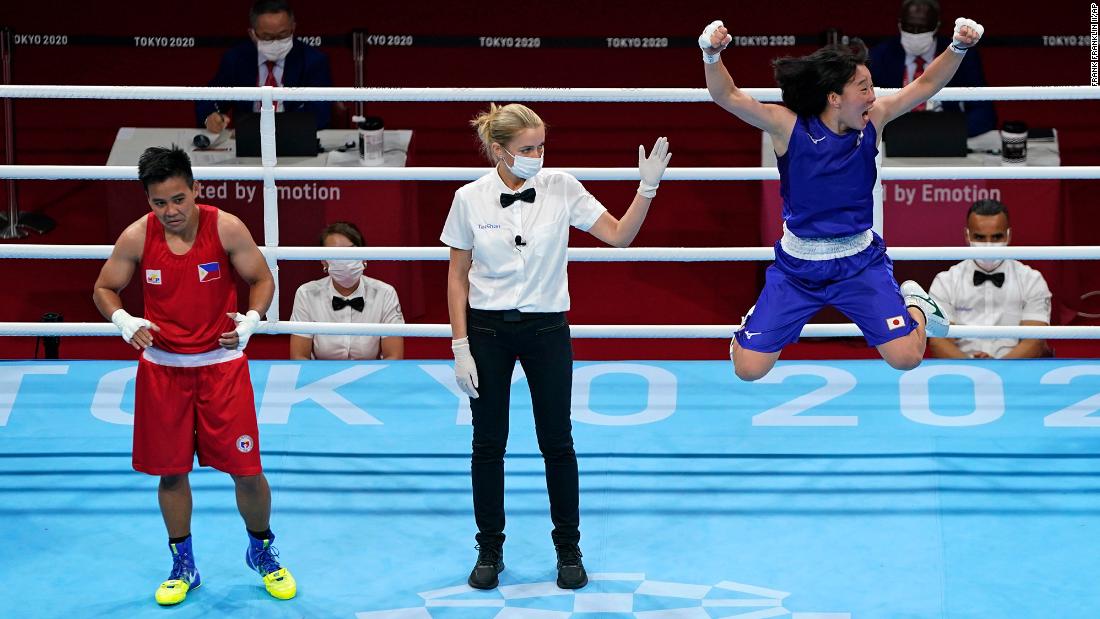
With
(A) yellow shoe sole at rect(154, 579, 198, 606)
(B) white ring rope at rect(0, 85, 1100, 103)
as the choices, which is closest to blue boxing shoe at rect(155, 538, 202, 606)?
(A) yellow shoe sole at rect(154, 579, 198, 606)

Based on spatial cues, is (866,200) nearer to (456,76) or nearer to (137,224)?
(137,224)

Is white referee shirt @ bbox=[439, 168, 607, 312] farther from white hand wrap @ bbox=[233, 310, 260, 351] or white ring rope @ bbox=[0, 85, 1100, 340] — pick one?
white ring rope @ bbox=[0, 85, 1100, 340]

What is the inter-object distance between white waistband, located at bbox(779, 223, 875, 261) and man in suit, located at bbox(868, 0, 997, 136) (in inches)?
130

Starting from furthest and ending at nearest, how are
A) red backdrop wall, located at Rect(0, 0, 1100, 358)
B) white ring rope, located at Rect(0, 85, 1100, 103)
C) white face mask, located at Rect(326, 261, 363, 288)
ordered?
red backdrop wall, located at Rect(0, 0, 1100, 358) < white face mask, located at Rect(326, 261, 363, 288) < white ring rope, located at Rect(0, 85, 1100, 103)

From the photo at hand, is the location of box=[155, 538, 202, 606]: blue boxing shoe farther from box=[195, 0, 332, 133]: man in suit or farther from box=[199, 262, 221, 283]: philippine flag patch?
box=[195, 0, 332, 133]: man in suit

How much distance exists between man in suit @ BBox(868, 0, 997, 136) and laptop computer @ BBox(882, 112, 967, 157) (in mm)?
711

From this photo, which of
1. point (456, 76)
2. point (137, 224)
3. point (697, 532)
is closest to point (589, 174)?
point (697, 532)

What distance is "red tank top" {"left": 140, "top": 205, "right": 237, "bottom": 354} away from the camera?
13.1ft

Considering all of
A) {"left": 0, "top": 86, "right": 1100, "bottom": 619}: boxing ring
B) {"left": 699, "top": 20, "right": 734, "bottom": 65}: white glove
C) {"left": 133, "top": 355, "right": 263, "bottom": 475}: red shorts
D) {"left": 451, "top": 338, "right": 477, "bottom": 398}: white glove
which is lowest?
{"left": 0, "top": 86, "right": 1100, "bottom": 619}: boxing ring

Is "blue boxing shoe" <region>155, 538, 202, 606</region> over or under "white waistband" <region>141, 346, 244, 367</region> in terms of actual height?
under

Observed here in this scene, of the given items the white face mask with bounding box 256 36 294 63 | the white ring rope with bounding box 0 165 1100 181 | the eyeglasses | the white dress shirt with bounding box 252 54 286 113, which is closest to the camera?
the white ring rope with bounding box 0 165 1100 181

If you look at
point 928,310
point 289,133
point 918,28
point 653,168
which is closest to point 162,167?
point 653,168

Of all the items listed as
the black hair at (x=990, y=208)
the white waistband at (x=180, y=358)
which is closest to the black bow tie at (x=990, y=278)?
the black hair at (x=990, y=208)

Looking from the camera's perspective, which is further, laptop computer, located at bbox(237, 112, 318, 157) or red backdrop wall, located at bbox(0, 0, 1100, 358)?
red backdrop wall, located at bbox(0, 0, 1100, 358)
